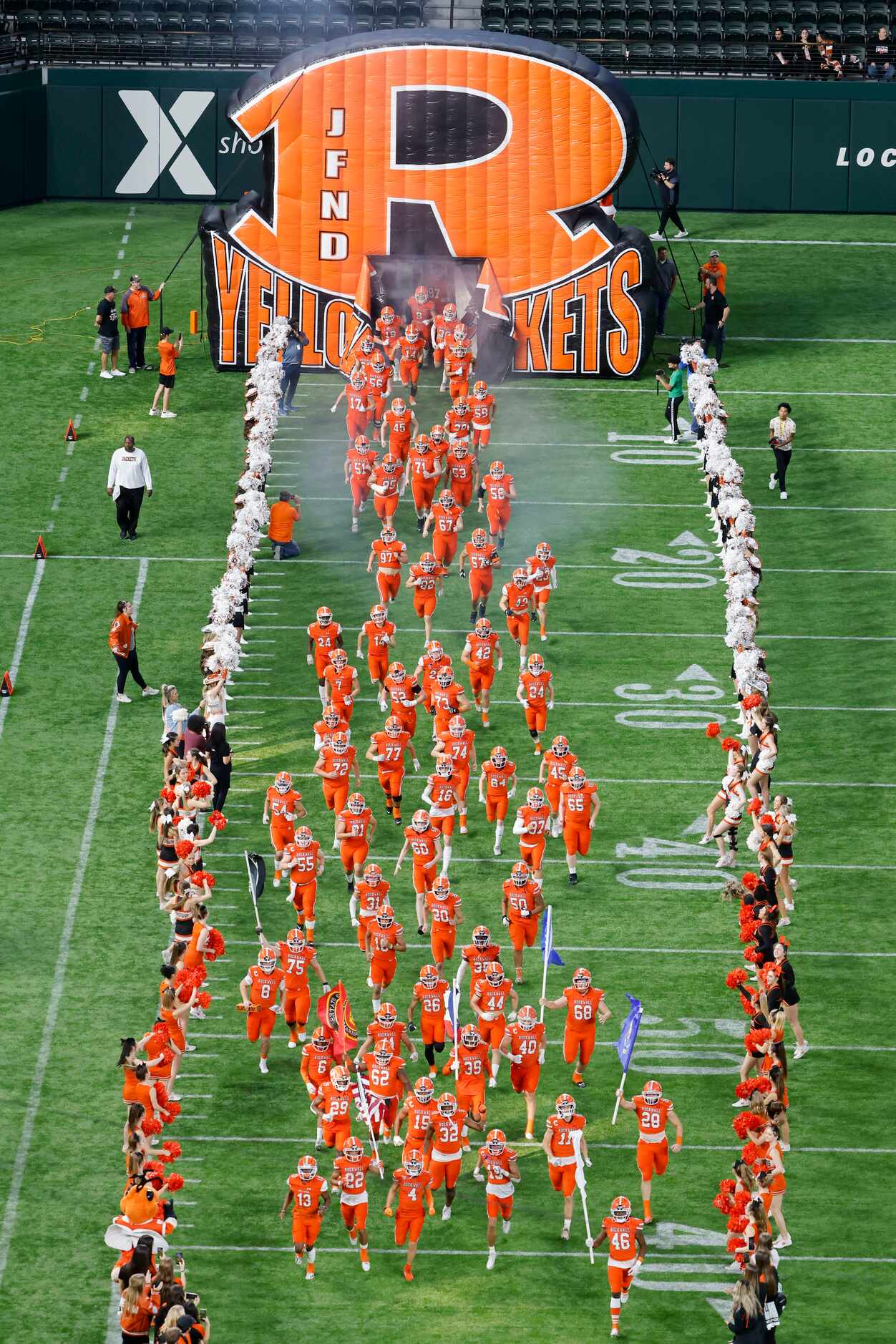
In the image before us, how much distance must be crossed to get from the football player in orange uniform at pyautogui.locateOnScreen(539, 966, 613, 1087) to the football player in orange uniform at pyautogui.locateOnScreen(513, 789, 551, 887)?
2.57m

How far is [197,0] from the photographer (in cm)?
5228

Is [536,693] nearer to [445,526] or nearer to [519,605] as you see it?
[519,605]

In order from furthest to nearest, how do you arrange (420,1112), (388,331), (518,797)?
(388,331) → (518,797) → (420,1112)

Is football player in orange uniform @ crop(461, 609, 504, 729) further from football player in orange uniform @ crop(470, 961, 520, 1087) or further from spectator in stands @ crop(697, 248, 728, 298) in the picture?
spectator in stands @ crop(697, 248, 728, 298)

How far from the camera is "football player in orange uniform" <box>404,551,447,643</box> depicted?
108 ft

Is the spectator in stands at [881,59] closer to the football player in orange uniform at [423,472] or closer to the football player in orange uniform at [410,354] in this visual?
the football player in orange uniform at [410,354]

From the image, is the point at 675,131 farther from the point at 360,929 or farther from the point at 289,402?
the point at 360,929

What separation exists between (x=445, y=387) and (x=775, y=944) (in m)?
19.1

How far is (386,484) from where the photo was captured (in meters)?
36.2

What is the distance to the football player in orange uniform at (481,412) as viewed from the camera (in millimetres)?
38219

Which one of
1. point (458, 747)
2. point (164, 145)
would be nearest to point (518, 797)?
point (458, 747)

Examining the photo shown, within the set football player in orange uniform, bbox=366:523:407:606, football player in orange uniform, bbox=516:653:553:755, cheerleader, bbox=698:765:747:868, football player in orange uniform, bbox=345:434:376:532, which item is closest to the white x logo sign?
football player in orange uniform, bbox=345:434:376:532

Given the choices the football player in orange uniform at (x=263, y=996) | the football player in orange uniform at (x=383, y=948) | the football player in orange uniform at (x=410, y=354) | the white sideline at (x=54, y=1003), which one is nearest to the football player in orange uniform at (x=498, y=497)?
the football player in orange uniform at (x=410, y=354)

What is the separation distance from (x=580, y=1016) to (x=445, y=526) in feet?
37.6
